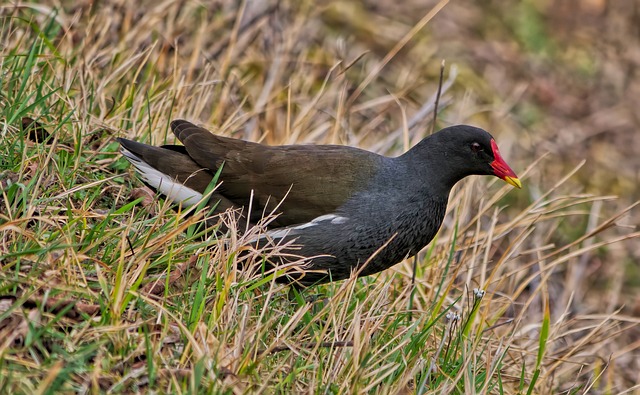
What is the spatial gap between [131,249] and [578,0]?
7599 mm

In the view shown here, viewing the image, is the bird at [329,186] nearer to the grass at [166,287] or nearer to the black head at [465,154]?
the black head at [465,154]

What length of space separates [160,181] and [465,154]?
1.34m

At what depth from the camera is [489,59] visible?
27.5ft

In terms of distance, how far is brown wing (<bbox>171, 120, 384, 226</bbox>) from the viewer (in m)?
3.85

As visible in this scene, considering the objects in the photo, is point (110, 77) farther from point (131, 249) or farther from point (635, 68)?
point (635, 68)

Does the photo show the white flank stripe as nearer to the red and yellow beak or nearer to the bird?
the bird

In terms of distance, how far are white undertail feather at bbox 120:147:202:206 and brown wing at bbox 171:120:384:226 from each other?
16 cm

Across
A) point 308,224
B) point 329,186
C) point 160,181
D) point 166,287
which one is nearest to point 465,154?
point 329,186

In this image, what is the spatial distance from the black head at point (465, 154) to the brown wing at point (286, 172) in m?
0.25

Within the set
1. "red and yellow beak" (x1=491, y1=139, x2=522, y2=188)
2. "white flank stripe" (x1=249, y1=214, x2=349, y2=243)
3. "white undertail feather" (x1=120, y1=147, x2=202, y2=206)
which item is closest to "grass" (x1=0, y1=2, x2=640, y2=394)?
"white undertail feather" (x1=120, y1=147, x2=202, y2=206)

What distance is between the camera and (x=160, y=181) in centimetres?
383

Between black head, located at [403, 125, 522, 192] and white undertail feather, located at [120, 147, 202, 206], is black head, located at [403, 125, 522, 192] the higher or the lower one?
the higher one

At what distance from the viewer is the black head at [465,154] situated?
3992 millimetres

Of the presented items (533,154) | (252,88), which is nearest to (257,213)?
(252,88)
